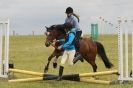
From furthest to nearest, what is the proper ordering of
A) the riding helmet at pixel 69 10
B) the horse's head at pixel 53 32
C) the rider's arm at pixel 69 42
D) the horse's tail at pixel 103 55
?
the horse's tail at pixel 103 55 → the riding helmet at pixel 69 10 → the horse's head at pixel 53 32 → the rider's arm at pixel 69 42

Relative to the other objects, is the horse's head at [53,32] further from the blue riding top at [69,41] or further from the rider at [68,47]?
the blue riding top at [69,41]

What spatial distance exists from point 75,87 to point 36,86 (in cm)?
117

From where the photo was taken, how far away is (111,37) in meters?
57.1

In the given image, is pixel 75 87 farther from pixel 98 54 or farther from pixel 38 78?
pixel 98 54

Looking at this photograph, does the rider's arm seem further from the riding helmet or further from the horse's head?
the riding helmet

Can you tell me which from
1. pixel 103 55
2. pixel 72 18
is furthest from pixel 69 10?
pixel 103 55

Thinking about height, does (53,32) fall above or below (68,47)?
above

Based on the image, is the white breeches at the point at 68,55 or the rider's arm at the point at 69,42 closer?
the rider's arm at the point at 69,42

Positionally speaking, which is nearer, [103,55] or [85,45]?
[85,45]

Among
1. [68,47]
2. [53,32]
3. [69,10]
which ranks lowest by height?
[68,47]

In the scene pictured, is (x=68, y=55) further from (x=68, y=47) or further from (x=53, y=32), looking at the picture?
(x=53, y=32)

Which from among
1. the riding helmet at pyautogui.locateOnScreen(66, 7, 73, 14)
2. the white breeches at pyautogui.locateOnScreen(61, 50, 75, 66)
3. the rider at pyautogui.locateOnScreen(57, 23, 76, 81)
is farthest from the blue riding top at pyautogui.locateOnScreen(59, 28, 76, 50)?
the riding helmet at pyautogui.locateOnScreen(66, 7, 73, 14)

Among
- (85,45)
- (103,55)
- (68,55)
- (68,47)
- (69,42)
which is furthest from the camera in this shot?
(103,55)

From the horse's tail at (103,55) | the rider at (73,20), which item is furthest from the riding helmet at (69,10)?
the horse's tail at (103,55)
